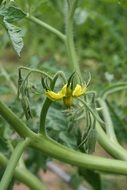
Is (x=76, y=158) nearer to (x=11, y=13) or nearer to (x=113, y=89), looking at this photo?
(x=11, y=13)

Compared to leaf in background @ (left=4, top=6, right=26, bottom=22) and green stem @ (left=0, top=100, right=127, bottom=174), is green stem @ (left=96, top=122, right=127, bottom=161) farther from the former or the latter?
leaf in background @ (left=4, top=6, right=26, bottom=22)

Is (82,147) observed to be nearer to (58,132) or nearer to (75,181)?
(58,132)

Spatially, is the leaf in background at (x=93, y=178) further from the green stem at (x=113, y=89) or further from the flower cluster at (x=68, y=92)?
the flower cluster at (x=68, y=92)

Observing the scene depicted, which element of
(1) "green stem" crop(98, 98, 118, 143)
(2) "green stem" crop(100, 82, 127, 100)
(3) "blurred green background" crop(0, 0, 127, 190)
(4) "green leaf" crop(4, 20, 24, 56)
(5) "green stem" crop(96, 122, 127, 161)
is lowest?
(3) "blurred green background" crop(0, 0, 127, 190)

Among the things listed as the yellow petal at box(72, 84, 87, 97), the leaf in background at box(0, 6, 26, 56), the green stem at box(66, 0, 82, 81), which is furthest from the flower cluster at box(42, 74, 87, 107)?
the green stem at box(66, 0, 82, 81)

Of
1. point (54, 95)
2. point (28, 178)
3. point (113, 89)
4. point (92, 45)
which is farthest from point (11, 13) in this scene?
point (92, 45)

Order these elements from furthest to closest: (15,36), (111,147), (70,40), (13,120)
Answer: (70,40), (111,147), (13,120), (15,36)
